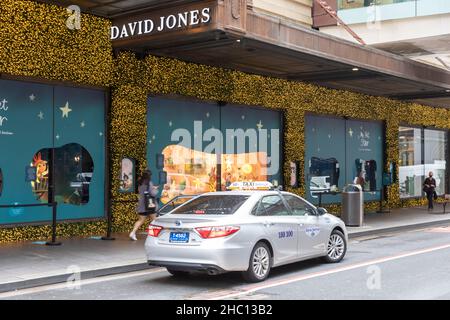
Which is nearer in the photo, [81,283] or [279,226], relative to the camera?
[81,283]

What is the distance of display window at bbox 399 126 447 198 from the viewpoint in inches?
1091

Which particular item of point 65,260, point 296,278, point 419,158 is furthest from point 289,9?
point 296,278

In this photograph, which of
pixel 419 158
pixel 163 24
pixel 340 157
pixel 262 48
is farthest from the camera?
pixel 419 158

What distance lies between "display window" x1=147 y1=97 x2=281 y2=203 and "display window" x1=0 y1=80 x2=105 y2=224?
1.84 meters

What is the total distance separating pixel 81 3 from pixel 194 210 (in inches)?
266

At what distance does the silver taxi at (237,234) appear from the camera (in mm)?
8961

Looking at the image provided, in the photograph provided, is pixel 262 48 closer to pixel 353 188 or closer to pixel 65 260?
pixel 353 188

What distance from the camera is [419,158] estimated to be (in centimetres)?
2920

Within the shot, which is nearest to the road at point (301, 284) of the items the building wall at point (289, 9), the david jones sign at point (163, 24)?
the david jones sign at point (163, 24)

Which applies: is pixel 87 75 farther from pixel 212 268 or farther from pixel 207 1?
pixel 212 268

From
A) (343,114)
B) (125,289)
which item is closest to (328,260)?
(125,289)

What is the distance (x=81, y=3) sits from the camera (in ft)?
46.6

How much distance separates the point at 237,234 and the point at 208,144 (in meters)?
9.44

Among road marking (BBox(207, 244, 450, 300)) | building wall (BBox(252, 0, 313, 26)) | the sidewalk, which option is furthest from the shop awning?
road marking (BBox(207, 244, 450, 300))
